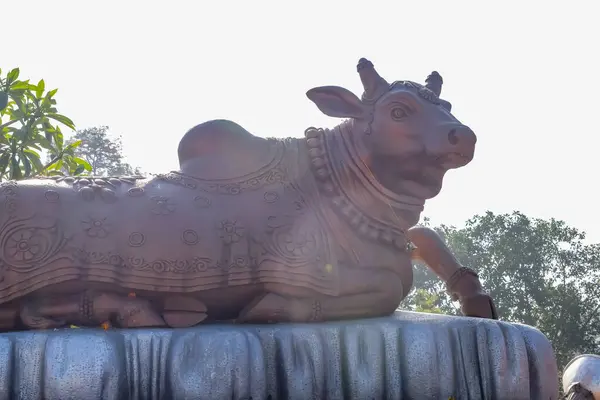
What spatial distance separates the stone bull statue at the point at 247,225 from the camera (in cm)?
372

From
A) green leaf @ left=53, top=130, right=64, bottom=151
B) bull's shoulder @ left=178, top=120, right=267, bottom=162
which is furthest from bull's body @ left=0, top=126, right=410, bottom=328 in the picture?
green leaf @ left=53, top=130, right=64, bottom=151

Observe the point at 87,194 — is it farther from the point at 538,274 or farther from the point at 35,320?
the point at 538,274

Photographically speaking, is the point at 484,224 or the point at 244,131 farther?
the point at 484,224

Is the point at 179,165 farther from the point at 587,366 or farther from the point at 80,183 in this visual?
the point at 587,366

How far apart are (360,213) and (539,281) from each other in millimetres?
18758

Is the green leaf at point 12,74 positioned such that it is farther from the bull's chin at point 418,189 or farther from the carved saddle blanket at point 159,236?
the bull's chin at point 418,189

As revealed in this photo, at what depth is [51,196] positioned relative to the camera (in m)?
3.83

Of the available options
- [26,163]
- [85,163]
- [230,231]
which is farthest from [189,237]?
[26,163]

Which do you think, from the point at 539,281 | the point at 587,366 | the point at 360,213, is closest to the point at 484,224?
the point at 539,281

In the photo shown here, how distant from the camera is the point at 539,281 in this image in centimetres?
2153

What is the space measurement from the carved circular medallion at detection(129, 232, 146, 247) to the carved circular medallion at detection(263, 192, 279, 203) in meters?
0.71

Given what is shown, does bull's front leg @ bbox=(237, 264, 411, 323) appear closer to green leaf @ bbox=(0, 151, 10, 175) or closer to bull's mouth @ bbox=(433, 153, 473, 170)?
bull's mouth @ bbox=(433, 153, 473, 170)

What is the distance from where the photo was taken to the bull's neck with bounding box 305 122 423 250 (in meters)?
4.16

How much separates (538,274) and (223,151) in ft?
63.1
